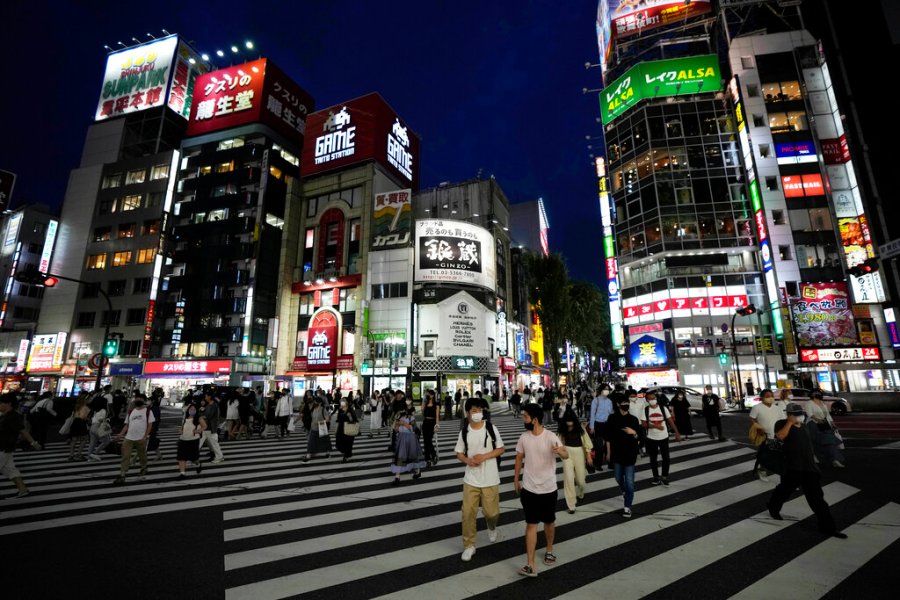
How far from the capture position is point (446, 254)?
37406mm

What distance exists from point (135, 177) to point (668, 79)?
200 feet

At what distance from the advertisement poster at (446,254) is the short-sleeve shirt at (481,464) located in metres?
32.0

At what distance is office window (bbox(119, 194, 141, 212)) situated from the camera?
48281 mm

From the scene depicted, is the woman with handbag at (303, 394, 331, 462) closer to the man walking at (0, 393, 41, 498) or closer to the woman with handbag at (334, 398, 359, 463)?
the woman with handbag at (334, 398, 359, 463)

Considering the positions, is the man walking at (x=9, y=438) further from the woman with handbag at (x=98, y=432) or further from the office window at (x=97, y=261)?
the office window at (x=97, y=261)

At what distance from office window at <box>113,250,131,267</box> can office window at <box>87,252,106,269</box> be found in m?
1.60

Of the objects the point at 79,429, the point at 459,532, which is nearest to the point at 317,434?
the point at 79,429

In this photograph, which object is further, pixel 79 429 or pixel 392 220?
pixel 392 220

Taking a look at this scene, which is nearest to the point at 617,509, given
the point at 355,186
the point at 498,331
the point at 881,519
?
the point at 881,519

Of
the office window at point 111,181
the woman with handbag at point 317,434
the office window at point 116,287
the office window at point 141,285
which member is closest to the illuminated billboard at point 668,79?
the woman with handbag at point 317,434

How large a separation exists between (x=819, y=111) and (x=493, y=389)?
37.4 metres

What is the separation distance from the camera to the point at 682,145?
42906mm

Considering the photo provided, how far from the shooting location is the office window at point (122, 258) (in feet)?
152

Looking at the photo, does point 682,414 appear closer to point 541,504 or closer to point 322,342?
point 541,504
